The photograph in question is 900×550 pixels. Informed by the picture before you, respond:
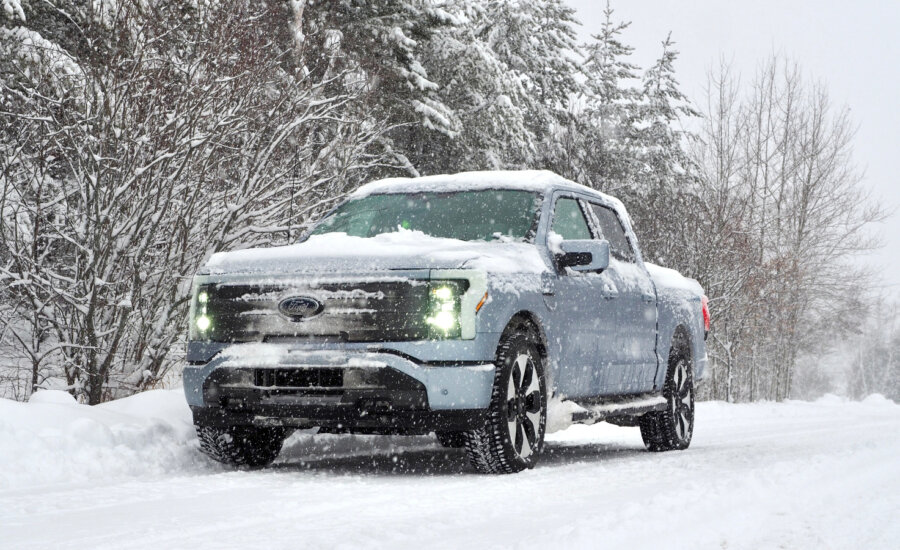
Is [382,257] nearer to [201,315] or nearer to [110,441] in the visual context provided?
[201,315]

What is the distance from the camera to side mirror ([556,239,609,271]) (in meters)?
6.61

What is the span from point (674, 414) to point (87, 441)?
15.9 ft

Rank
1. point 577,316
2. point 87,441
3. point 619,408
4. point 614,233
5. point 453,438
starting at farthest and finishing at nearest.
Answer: point 614,233 → point 619,408 → point 577,316 → point 453,438 → point 87,441

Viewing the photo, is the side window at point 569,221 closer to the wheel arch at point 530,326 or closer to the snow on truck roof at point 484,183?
the snow on truck roof at point 484,183

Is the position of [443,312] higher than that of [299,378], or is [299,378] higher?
[443,312]

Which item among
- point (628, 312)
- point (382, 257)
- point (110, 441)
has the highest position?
point (382, 257)

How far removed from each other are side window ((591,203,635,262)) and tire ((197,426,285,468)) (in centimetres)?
294

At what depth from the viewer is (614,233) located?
823 cm

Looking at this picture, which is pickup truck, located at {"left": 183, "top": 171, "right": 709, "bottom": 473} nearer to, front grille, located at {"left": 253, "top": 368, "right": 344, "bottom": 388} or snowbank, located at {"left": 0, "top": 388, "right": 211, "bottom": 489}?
front grille, located at {"left": 253, "top": 368, "right": 344, "bottom": 388}

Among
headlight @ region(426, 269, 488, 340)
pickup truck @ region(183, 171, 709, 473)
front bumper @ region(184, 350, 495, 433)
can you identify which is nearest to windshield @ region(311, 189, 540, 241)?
pickup truck @ region(183, 171, 709, 473)

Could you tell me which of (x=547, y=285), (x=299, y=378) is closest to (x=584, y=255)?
(x=547, y=285)

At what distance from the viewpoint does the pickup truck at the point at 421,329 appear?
557 cm

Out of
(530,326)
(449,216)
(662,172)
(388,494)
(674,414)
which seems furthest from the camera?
(662,172)

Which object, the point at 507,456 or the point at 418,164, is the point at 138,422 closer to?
the point at 507,456
